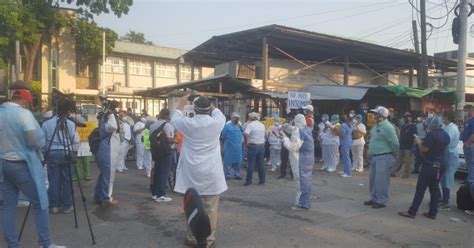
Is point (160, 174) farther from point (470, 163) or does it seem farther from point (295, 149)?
point (470, 163)

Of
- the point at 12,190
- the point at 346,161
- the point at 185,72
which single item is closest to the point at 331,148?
the point at 346,161

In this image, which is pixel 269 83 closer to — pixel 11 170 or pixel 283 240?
pixel 283 240

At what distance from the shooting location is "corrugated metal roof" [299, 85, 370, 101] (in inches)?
708

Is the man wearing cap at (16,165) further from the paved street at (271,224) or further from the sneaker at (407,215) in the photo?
the sneaker at (407,215)

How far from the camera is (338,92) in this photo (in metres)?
18.8

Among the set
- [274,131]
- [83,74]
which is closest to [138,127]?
[274,131]

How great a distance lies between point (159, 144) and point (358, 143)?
7.69 meters

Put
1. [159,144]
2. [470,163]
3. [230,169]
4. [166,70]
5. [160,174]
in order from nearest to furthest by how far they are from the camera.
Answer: [159,144] < [160,174] < [470,163] < [230,169] < [166,70]

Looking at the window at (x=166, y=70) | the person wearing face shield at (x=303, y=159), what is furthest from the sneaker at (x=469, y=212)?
the window at (x=166, y=70)

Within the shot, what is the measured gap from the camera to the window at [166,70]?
125ft

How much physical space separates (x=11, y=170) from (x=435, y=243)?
18.6 ft

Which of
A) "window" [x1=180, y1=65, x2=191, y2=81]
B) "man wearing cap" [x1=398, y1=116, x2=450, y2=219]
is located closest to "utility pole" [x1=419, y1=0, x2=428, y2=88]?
"man wearing cap" [x1=398, y1=116, x2=450, y2=219]

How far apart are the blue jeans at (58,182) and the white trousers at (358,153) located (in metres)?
9.28

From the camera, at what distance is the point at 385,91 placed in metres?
17.9
